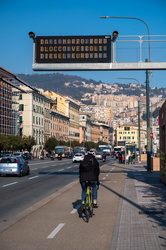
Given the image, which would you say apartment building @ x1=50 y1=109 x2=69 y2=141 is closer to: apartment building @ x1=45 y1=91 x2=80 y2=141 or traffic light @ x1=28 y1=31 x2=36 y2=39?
apartment building @ x1=45 y1=91 x2=80 y2=141

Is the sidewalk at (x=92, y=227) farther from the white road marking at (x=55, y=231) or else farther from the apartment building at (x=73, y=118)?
the apartment building at (x=73, y=118)

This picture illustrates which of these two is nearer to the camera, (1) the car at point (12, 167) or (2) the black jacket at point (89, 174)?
(2) the black jacket at point (89, 174)

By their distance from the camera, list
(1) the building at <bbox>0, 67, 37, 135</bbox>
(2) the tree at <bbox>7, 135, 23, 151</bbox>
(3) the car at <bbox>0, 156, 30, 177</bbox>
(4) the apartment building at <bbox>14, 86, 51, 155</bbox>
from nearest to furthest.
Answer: (3) the car at <bbox>0, 156, 30, 177</bbox>
(2) the tree at <bbox>7, 135, 23, 151</bbox>
(1) the building at <bbox>0, 67, 37, 135</bbox>
(4) the apartment building at <bbox>14, 86, 51, 155</bbox>

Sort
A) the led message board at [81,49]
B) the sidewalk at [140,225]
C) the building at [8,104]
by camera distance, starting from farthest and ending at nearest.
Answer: the building at [8,104]
the led message board at [81,49]
the sidewalk at [140,225]

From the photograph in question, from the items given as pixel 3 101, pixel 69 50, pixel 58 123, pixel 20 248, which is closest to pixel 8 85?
pixel 3 101

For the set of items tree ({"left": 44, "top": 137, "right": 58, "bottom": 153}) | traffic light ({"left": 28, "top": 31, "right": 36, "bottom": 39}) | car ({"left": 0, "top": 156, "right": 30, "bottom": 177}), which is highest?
traffic light ({"left": 28, "top": 31, "right": 36, "bottom": 39})

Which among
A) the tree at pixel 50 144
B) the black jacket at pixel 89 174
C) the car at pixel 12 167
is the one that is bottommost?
the car at pixel 12 167

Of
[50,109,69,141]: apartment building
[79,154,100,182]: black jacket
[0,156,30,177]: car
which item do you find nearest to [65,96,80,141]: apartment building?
[50,109,69,141]: apartment building

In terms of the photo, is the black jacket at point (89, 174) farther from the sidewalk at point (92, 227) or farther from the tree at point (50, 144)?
the tree at point (50, 144)

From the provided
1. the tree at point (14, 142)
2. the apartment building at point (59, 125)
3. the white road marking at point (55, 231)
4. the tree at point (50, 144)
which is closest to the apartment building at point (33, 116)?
the tree at point (50, 144)

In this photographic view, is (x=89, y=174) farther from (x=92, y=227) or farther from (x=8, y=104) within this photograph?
(x=8, y=104)

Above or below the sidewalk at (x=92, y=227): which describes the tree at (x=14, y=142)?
above

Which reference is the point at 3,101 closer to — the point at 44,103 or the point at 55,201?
the point at 44,103

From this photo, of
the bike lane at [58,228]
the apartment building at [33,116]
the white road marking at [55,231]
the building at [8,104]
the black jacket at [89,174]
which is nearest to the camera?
the bike lane at [58,228]
